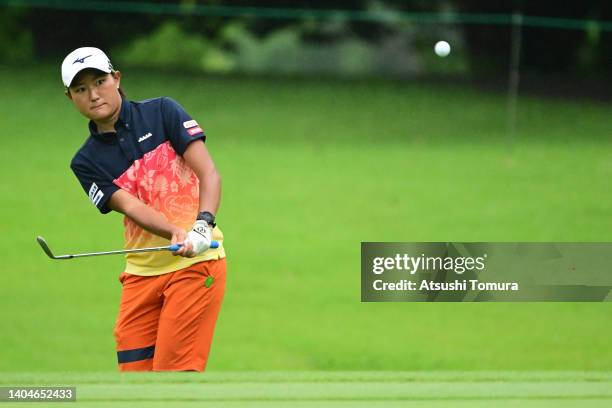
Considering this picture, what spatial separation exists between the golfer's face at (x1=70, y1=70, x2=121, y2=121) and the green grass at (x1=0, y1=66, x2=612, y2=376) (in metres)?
6.42

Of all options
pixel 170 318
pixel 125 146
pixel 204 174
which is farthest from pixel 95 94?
pixel 170 318

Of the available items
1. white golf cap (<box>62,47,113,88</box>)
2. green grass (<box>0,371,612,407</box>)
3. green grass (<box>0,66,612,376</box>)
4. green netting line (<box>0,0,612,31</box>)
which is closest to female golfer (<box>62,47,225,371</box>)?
white golf cap (<box>62,47,113,88</box>)

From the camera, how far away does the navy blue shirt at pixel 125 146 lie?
5.72 m

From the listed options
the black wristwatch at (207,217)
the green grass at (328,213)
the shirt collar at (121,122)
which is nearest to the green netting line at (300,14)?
the green grass at (328,213)

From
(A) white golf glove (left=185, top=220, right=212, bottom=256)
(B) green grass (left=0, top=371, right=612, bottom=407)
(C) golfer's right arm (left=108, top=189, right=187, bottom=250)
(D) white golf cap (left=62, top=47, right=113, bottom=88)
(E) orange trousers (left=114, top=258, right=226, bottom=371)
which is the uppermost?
(D) white golf cap (left=62, top=47, right=113, bottom=88)

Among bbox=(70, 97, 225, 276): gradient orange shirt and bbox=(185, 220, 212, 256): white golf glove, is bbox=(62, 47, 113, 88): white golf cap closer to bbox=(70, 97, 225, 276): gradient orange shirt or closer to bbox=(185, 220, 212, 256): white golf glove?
bbox=(70, 97, 225, 276): gradient orange shirt

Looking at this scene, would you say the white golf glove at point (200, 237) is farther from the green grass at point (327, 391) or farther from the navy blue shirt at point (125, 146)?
the green grass at point (327, 391)

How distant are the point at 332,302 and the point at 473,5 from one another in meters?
12.8

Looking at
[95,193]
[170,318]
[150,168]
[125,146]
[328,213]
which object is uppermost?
[328,213]

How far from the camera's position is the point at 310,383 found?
567cm

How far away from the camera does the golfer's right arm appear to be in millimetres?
5539

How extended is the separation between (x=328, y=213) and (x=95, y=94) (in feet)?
38.0

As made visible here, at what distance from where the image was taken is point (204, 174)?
5676mm

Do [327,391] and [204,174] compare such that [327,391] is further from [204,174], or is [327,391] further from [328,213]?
[328,213]
